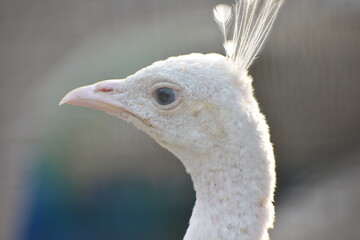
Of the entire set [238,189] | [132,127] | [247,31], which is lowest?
[238,189]

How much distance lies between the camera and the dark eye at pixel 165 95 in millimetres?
1433

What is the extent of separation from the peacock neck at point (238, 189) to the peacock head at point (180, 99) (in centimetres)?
5

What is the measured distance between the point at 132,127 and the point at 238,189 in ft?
7.07

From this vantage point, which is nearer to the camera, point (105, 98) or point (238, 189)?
point (238, 189)

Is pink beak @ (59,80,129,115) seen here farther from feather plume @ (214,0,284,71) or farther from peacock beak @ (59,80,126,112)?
feather plume @ (214,0,284,71)

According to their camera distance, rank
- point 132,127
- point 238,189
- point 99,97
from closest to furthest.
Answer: point 238,189
point 99,97
point 132,127

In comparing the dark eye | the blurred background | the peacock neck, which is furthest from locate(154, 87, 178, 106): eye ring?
the blurred background

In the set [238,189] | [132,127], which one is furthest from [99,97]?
[132,127]

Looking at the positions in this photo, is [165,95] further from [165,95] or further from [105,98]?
[105,98]

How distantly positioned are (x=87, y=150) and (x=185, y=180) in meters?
0.64

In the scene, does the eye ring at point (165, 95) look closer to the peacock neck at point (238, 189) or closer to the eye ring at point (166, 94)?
the eye ring at point (166, 94)

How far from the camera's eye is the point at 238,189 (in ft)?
4.47

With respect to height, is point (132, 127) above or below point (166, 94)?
above

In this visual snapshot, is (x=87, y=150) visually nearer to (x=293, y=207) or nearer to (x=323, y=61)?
(x=293, y=207)
